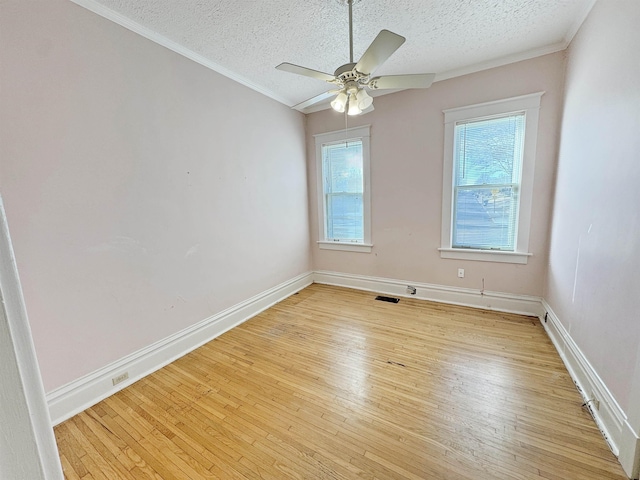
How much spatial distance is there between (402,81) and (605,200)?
4.88ft

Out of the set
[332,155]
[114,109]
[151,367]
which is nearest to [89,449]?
[151,367]

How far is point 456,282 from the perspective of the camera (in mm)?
3334

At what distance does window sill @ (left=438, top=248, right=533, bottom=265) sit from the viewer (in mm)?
2955

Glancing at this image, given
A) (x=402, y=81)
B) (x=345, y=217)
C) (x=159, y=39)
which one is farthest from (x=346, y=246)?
(x=159, y=39)

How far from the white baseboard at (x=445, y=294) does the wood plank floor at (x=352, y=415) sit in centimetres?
40

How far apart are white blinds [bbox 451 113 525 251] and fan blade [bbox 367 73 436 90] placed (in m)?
1.48

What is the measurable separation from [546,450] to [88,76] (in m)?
3.58

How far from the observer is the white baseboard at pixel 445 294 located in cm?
301

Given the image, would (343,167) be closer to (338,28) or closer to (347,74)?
(338,28)

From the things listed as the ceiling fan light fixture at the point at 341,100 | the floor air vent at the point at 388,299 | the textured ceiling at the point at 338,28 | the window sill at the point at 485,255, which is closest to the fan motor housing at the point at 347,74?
the ceiling fan light fixture at the point at 341,100

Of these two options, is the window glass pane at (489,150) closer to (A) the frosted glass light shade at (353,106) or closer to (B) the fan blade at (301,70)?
(A) the frosted glass light shade at (353,106)

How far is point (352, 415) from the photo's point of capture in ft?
5.69

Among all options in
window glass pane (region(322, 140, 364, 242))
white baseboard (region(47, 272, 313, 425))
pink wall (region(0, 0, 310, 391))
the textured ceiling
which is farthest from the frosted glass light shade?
white baseboard (region(47, 272, 313, 425))

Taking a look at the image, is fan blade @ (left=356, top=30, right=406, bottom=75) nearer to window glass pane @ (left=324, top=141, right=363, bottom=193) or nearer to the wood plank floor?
window glass pane @ (left=324, top=141, right=363, bottom=193)
